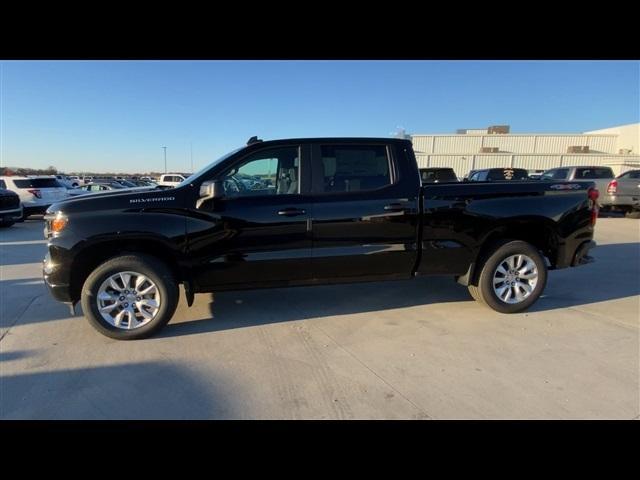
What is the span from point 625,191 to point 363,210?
14127 mm

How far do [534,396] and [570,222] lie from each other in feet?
8.36

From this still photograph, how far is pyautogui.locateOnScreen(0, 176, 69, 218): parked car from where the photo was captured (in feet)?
44.5

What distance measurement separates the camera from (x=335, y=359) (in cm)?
324

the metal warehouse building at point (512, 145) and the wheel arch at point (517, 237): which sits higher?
the metal warehouse building at point (512, 145)

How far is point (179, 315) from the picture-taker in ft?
13.9

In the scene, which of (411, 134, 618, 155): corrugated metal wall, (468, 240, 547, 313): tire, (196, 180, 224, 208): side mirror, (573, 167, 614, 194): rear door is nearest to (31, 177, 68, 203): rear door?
(196, 180, 224, 208): side mirror

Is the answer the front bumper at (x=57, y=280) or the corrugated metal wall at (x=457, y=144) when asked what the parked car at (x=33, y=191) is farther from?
the corrugated metal wall at (x=457, y=144)

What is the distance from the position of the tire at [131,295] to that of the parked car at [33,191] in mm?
12738

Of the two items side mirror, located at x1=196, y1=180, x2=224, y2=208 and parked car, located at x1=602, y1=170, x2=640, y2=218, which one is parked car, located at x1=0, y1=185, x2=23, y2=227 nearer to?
side mirror, located at x1=196, y1=180, x2=224, y2=208

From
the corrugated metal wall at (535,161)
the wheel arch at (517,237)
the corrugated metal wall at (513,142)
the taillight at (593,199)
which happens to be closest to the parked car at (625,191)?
the taillight at (593,199)

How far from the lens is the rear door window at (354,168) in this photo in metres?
3.92
